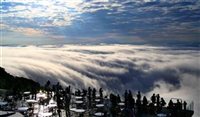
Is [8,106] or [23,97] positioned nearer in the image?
[8,106]

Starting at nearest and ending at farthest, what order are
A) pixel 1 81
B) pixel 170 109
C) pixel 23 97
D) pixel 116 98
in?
pixel 170 109, pixel 116 98, pixel 23 97, pixel 1 81

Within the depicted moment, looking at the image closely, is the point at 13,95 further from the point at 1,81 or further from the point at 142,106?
the point at 142,106

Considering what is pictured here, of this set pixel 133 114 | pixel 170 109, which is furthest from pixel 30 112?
pixel 170 109

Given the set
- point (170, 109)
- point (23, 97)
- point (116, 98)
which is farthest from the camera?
point (23, 97)

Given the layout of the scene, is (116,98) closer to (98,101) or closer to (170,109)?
(98,101)

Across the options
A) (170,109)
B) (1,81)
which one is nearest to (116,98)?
(170,109)

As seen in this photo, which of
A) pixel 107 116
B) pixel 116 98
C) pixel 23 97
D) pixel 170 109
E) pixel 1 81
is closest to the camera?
pixel 107 116

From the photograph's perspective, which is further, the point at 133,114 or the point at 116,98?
the point at 116,98

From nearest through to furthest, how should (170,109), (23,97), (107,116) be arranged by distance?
(107,116) → (170,109) → (23,97)

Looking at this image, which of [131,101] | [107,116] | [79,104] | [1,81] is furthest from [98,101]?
[1,81]
